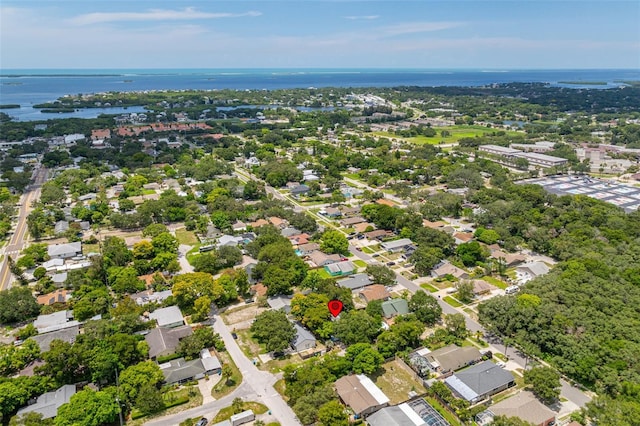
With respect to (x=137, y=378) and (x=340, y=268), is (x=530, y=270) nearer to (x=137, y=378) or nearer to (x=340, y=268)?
(x=340, y=268)

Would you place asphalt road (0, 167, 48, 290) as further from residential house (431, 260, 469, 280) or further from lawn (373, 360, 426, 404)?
residential house (431, 260, 469, 280)

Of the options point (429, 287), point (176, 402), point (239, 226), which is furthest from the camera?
point (239, 226)

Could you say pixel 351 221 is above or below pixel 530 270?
above

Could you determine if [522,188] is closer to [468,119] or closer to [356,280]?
[356,280]

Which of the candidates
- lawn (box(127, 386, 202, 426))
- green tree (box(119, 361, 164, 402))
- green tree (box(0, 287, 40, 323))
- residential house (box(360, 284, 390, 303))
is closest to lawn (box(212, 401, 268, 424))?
lawn (box(127, 386, 202, 426))

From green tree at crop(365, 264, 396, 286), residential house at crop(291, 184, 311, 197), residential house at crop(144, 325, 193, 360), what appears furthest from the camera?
residential house at crop(291, 184, 311, 197)

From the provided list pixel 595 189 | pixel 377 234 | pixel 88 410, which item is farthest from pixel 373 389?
pixel 595 189
